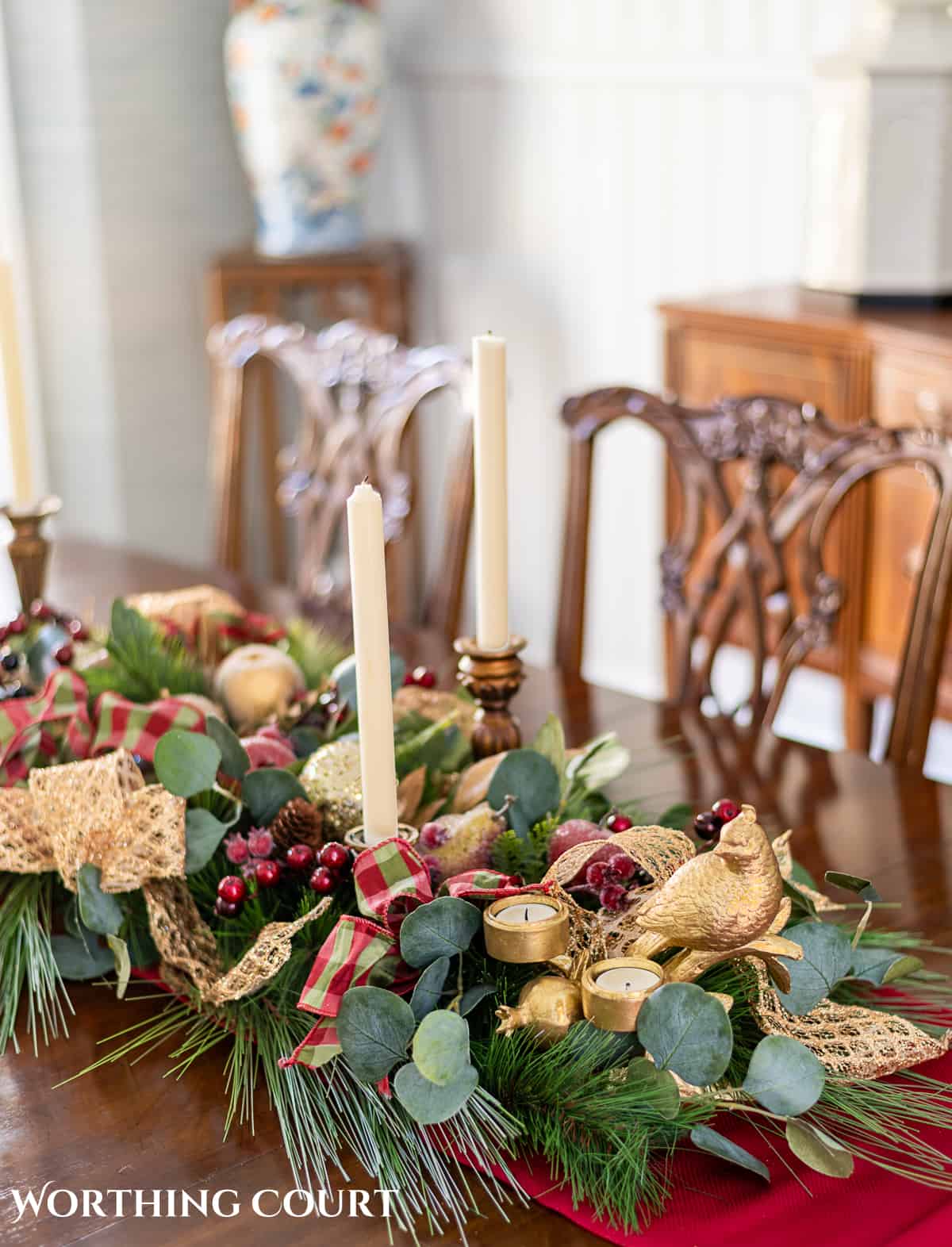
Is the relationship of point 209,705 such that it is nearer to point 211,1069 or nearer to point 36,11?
point 211,1069

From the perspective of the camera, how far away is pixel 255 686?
40.9 inches

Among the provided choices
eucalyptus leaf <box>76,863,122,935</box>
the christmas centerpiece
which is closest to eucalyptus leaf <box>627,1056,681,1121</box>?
the christmas centerpiece

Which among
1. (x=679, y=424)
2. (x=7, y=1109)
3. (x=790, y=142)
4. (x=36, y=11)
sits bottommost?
(x=7, y=1109)

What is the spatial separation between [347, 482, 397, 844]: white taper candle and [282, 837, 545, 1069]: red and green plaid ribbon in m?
0.02

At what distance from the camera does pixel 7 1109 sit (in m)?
0.73

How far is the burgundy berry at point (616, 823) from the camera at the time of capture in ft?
2.62

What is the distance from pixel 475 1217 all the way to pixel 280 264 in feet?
8.28

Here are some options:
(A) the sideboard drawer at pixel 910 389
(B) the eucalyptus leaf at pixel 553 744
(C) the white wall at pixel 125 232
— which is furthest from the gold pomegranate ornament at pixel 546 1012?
(C) the white wall at pixel 125 232

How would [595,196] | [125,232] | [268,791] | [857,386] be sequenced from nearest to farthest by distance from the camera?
[268,791]
[857,386]
[595,196]
[125,232]

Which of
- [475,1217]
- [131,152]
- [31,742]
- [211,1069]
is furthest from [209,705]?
[131,152]

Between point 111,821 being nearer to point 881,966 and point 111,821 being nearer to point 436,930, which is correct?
point 436,930

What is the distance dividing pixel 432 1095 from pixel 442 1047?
2cm

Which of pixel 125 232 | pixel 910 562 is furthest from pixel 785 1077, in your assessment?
pixel 125 232

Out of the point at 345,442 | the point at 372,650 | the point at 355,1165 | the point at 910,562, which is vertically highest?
the point at 372,650
